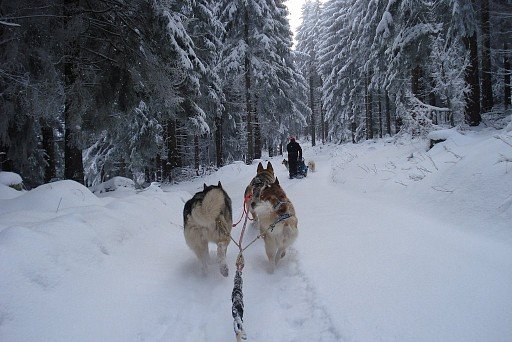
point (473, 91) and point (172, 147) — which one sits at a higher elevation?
point (473, 91)

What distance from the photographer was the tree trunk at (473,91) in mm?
12883

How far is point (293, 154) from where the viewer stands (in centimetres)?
1245

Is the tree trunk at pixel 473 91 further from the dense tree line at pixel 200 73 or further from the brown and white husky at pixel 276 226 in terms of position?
the brown and white husky at pixel 276 226

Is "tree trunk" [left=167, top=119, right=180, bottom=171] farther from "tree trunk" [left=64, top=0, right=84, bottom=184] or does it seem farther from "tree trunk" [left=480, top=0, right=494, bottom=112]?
"tree trunk" [left=480, top=0, right=494, bottom=112]

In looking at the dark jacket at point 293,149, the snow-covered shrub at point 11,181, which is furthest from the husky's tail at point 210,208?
the dark jacket at point 293,149

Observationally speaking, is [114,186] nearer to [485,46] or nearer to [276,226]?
[276,226]

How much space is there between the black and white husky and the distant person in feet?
28.1

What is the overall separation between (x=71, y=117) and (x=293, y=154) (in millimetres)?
A: 8299

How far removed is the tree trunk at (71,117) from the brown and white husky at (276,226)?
5.71 metres

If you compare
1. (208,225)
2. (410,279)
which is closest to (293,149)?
(208,225)

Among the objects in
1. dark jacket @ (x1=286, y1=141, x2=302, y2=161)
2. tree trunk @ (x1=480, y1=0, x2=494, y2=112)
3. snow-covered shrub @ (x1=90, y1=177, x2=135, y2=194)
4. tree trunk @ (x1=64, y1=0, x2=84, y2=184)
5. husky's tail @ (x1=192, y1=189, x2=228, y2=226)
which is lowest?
snow-covered shrub @ (x1=90, y1=177, x2=135, y2=194)

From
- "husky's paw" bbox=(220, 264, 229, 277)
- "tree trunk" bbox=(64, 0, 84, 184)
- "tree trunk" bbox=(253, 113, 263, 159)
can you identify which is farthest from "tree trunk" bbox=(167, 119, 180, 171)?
"husky's paw" bbox=(220, 264, 229, 277)

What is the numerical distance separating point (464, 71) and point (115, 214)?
53.8ft

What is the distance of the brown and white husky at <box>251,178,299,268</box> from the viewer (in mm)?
3928
